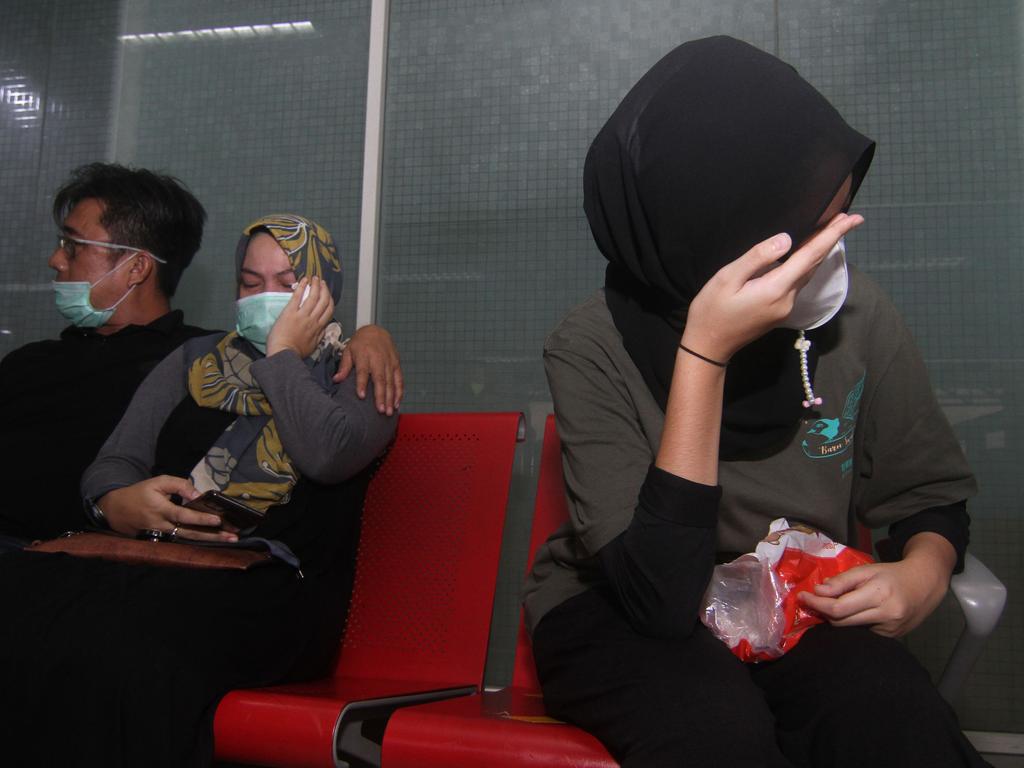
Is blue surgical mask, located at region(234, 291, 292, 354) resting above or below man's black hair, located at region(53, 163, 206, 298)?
below

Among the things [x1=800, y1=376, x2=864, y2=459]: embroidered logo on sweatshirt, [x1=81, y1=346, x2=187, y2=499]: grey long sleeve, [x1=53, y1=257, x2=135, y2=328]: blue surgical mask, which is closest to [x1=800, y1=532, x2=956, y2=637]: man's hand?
[x1=800, y1=376, x2=864, y2=459]: embroidered logo on sweatshirt

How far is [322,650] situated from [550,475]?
574 millimetres

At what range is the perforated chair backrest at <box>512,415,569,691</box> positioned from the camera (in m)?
1.61

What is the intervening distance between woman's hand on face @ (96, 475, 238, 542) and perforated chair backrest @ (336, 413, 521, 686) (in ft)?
1.19

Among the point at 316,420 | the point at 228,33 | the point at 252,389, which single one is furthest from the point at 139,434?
the point at 228,33

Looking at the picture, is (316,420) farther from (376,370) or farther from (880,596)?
(880,596)

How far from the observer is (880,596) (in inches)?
41.3

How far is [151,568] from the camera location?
4.80ft

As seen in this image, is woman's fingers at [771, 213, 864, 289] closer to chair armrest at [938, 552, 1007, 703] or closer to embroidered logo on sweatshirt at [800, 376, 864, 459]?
embroidered logo on sweatshirt at [800, 376, 864, 459]

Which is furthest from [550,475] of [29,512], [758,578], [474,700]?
[29,512]

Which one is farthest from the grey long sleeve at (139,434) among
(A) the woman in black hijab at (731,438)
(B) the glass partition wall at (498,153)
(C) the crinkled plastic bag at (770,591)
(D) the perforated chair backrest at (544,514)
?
(C) the crinkled plastic bag at (770,591)

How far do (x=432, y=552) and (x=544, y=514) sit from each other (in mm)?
273

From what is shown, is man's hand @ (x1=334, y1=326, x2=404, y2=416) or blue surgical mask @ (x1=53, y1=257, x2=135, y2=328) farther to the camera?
blue surgical mask @ (x1=53, y1=257, x2=135, y2=328)

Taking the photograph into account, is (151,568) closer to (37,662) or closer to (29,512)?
(37,662)
